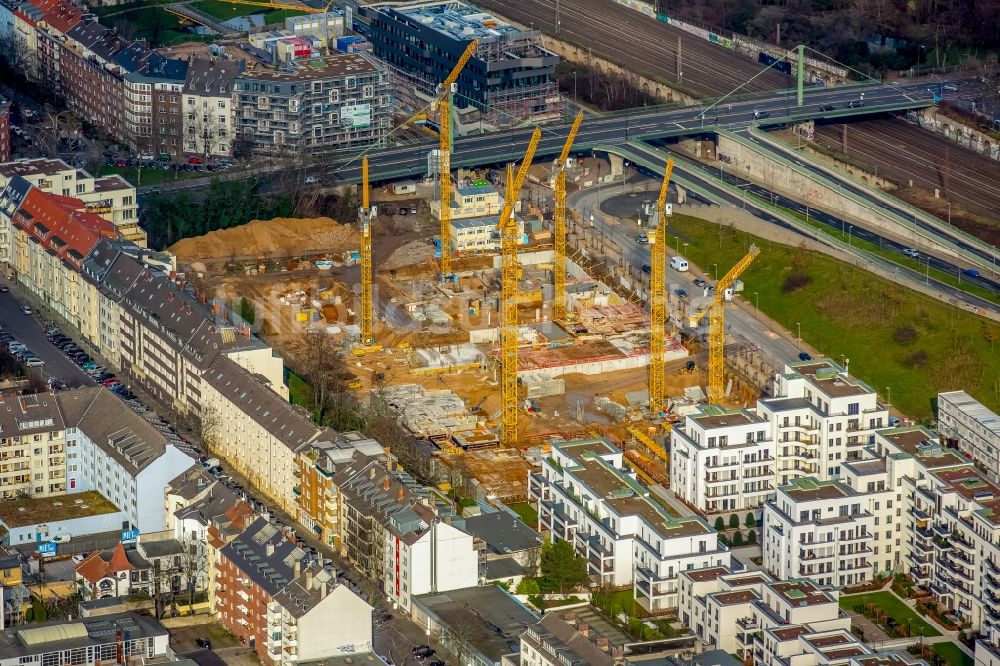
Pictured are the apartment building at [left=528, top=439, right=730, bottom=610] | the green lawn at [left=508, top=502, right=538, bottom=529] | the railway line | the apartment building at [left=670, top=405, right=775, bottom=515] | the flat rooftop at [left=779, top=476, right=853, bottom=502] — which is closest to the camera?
the apartment building at [left=528, top=439, right=730, bottom=610]

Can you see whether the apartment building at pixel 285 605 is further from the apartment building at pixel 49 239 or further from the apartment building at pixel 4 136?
the apartment building at pixel 4 136

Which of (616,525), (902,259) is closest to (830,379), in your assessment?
(616,525)

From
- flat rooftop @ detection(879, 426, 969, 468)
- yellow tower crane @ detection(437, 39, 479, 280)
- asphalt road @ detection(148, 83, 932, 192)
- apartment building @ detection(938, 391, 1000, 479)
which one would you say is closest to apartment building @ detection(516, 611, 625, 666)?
flat rooftop @ detection(879, 426, 969, 468)

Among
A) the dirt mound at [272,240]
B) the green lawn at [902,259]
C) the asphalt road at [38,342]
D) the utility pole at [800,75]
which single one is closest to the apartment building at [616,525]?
the asphalt road at [38,342]

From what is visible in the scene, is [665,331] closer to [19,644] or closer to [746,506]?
[746,506]

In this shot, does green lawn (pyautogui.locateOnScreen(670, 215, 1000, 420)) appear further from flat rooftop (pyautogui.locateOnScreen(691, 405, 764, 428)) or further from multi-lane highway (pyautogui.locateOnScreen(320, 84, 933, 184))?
multi-lane highway (pyautogui.locateOnScreen(320, 84, 933, 184))

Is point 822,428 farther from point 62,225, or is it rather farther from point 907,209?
point 62,225

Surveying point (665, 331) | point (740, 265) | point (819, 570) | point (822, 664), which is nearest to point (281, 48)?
point (665, 331)
